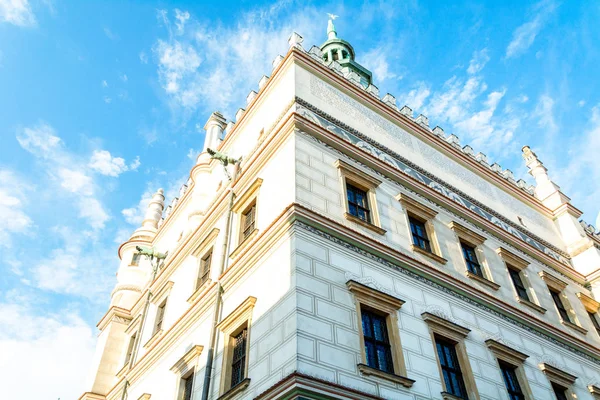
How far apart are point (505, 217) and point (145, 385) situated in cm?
1536

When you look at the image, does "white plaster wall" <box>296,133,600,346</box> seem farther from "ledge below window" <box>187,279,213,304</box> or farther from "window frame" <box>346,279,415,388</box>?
"ledge below window" <box>187,279,213,304</box>

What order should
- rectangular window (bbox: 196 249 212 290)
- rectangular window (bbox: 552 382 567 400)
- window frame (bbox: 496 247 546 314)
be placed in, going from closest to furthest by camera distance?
rectangular window (bbox: 552 382 567 400), rectangular window (bbox: 196 249 212 290), window frame (bbox: 496 247 546 314)

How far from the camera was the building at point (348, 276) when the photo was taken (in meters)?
11.3

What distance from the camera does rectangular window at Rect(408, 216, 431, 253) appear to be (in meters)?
15.6

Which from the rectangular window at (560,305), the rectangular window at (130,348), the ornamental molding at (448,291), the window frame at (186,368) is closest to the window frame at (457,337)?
the ornamental molding at (448,291)

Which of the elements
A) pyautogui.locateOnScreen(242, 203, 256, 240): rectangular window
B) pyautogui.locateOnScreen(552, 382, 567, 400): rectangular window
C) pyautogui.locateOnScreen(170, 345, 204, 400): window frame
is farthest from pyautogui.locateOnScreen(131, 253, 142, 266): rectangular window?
pyautogui.locateOnScreen(552, 382, 567, 400): rectangular window

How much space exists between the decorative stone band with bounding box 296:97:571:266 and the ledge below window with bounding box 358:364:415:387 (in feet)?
25.8

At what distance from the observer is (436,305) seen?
Result: 1364cm

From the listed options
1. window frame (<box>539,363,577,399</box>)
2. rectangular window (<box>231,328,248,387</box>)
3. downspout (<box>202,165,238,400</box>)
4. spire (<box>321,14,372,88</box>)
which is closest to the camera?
rectangular window (<box>231,328,248,387</box>)

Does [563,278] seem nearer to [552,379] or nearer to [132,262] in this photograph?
[552,379]

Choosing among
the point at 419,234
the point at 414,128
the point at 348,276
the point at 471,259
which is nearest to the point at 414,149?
the point at 414,128

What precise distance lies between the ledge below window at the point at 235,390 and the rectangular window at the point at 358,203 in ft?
18.1

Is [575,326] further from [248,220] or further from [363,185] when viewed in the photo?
[248,220]

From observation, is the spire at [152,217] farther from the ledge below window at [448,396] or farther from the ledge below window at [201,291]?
the ledge below window at [448,396]
